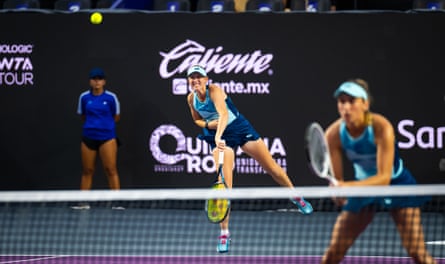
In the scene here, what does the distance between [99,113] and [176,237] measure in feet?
8.37

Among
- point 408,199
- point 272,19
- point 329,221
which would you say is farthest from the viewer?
point 272,19

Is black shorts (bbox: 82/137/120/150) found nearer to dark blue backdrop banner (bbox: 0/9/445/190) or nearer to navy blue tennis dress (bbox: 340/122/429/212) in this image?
dark blue backdrop banner (bbox: 0/9/445/190)

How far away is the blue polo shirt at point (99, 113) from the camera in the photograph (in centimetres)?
1235

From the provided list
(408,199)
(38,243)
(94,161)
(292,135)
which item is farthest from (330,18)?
(408,199)

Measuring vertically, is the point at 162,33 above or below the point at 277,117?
above

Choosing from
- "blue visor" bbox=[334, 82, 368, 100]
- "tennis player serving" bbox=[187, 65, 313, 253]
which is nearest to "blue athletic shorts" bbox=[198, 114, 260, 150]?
"tennis player serving" bbox=[187, 65, 313, 253]

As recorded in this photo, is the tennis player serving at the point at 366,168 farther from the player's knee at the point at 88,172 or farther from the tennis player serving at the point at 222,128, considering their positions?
the player's knee at the point at 88,172

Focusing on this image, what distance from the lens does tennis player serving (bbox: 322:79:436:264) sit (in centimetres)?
607

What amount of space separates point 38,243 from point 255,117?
3.52 metres

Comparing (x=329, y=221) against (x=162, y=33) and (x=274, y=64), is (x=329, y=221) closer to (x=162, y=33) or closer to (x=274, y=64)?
(x=274, y=64)

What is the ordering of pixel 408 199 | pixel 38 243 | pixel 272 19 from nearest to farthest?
pixel 408 199 < pixel 38 243 < pixel 272 19

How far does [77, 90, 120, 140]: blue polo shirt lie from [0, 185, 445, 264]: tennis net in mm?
941

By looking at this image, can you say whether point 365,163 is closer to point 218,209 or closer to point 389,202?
point 389,202

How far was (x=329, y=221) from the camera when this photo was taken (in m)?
11.6
